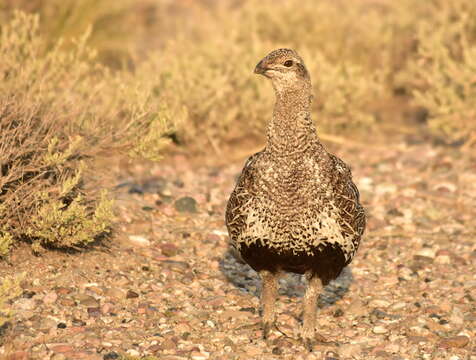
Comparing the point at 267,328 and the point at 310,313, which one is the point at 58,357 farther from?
the point at 310,313

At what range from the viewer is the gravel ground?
554 cm

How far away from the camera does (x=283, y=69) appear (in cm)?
Result: 532

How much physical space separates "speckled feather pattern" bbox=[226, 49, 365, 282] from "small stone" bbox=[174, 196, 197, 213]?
2.78 metres

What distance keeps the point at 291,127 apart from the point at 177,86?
4.63 metres

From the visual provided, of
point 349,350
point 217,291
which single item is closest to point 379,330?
point 349,350

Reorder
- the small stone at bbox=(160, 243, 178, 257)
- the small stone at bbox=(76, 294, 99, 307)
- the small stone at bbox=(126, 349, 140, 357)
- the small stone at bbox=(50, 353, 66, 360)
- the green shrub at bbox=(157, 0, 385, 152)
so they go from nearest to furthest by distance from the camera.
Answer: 1. the small stone at bbox=(50, 353, 66, 360)
2. the small stone at bbox=(126, 349, 140, 357)
3. the small stone at bbox=(76, 294, 99, 307)
4. the small stone at bbox=(160, 243, 178, 257)
5. the green shrub at bbox=(157, 0, 385, 152)

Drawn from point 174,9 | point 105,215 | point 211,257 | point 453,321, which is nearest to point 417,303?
point 453,321

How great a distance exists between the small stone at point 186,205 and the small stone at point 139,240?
3.12 ft

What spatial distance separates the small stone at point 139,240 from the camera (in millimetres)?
7160

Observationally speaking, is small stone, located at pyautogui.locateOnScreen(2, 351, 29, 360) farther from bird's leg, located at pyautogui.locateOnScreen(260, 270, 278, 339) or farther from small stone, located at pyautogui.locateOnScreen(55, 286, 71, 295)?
bird's leg, located at pyautogui.locateOnScreen(260, 270, 278, 339)

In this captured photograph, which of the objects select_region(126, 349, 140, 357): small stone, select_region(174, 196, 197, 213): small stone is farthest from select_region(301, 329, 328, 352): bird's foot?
select_region(174, 196, 197, 213): small stone

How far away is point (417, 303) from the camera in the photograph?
21.1 feet

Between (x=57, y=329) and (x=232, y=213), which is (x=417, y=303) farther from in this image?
(x=57, y=329)

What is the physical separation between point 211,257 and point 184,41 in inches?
209
